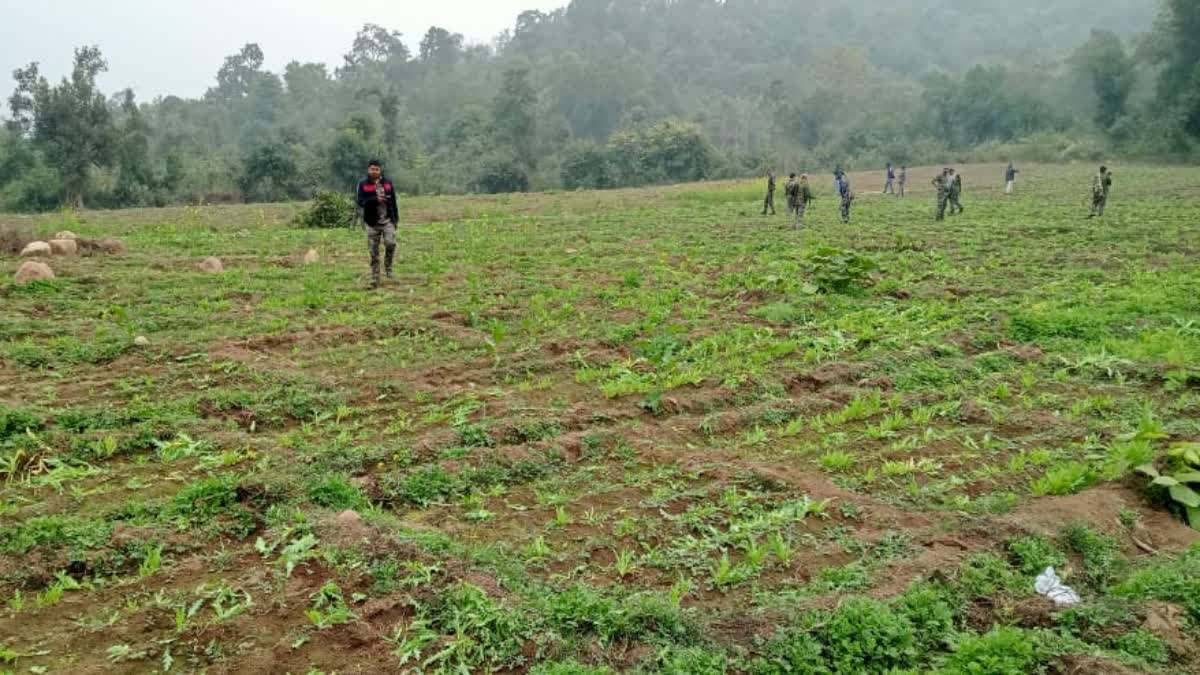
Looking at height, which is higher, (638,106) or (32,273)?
(638,106)

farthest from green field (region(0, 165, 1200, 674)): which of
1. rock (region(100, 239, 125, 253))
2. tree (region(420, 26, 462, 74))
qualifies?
tree (region(420, 26, 462, 74))

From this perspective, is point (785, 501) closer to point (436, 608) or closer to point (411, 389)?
point (436, 608)

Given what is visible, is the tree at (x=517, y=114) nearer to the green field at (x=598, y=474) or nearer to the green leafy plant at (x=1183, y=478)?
the green field at (x=598, y=474)

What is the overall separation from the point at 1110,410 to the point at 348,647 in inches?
248

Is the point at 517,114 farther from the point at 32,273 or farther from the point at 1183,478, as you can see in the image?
the point at 1183,478

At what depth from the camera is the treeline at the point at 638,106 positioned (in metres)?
40.0

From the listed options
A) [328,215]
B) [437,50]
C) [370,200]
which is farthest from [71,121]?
[437,50]

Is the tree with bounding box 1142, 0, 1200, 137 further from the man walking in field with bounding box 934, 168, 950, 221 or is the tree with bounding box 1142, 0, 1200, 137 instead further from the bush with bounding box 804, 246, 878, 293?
the bush with bounding box 804, 246, 878, 293

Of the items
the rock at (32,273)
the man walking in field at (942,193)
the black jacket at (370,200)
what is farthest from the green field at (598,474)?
the man walking in field at (942,193)

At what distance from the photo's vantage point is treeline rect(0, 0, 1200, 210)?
131 feet

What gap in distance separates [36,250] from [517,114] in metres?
49.7

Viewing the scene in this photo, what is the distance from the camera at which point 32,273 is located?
11.4 metres

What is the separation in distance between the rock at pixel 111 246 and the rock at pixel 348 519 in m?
12.5

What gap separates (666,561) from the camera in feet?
15.3
